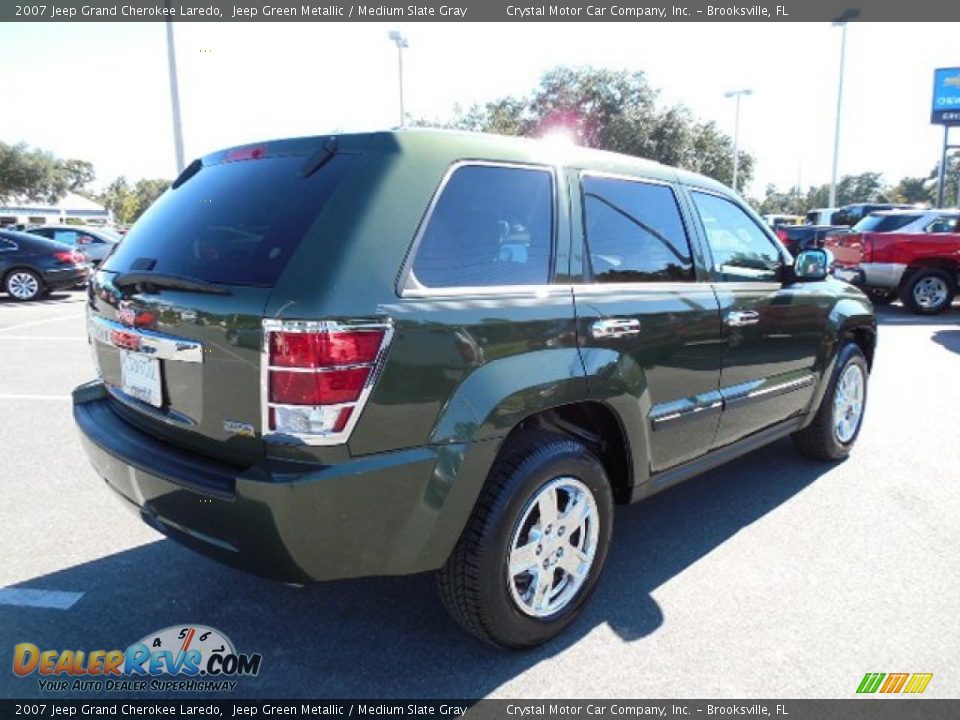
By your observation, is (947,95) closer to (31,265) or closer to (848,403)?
(848,403)

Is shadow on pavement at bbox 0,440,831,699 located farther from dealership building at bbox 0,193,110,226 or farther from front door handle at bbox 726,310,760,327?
dealership building at bbox 0,193,110,226

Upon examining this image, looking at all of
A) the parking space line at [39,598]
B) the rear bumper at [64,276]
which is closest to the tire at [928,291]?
the parking space line at [39,598]

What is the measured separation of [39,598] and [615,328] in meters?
2.61

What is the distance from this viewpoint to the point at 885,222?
40.0 ft

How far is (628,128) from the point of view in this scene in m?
34.9

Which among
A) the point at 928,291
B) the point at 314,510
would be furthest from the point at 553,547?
the point at 928,291

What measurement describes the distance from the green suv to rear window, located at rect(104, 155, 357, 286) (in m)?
0.01

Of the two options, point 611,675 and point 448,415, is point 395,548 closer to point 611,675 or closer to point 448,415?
point 448,415

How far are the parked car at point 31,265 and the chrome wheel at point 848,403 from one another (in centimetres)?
1471

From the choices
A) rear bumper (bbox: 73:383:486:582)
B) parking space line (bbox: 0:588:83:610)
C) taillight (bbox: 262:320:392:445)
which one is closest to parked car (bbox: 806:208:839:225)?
rear bumper (bbox: 73:383:486:582)

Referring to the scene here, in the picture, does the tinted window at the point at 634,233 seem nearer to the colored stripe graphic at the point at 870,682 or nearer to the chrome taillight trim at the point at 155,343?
the chrome taillight trim at the point at 155,343

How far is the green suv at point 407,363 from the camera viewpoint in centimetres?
199

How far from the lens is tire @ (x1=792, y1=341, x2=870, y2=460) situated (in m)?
4.39

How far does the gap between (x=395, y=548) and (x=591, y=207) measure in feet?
5.11
